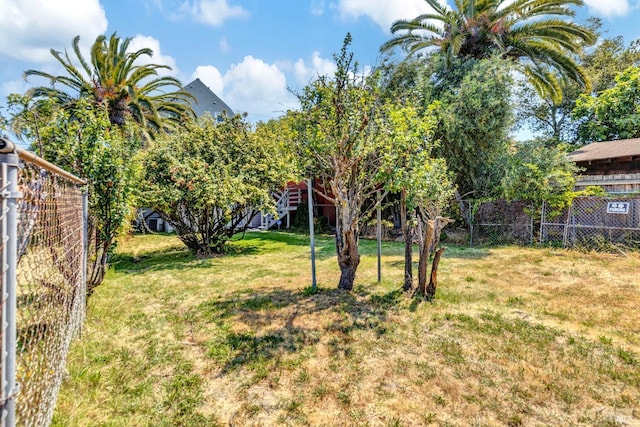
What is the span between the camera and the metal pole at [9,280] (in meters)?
1.29

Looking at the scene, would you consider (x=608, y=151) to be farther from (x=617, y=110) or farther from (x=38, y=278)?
(x=38, y=278)

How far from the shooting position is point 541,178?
31.6ft

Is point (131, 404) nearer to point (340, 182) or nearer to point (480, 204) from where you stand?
point (340, 182)

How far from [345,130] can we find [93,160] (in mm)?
3335

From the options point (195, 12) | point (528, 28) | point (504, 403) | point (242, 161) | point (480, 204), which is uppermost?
point (528, 28)

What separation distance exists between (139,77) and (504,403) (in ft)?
53.1

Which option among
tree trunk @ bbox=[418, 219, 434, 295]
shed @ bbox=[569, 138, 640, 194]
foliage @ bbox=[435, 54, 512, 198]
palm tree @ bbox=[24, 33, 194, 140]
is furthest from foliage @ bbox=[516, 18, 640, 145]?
palm tree @ bbox=[24, 33, 194, 140]

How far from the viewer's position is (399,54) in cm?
1280

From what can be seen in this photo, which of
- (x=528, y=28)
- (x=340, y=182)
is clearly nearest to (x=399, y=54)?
(x=528, y=28)

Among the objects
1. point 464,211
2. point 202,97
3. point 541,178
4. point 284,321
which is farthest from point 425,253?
point 202,97

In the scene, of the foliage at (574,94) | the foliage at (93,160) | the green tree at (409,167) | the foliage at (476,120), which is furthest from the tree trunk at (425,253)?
the foliage at (574,94)

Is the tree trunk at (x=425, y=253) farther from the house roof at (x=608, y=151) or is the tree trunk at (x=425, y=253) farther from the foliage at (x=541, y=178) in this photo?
the house roof at (x=608, y=151)

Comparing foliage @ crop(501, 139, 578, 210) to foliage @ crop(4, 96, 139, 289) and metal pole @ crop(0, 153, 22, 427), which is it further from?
metal pole @ crop(0, 153, 22, 427)

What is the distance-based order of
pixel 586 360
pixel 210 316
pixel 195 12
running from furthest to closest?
pixel 195 12
pixel 210 316
pixel 586 360
